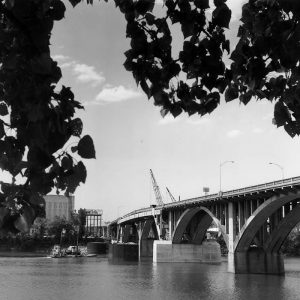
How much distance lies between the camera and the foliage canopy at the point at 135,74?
147 inches

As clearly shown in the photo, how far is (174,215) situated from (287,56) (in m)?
107

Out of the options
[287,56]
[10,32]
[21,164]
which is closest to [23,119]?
[21,164]

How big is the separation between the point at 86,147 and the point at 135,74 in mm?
2127

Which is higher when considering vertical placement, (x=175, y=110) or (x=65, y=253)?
(x=175, y=110)

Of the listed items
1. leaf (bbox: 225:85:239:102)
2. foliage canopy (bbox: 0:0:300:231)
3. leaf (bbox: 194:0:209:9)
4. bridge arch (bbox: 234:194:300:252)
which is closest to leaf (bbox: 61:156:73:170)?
foliage canopy (bbox: 0:0:300:231)

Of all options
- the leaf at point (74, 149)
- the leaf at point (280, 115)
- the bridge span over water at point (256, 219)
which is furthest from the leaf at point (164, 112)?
the bridge span over water at point (256, 219)

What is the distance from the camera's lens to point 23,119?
4074 millimetres

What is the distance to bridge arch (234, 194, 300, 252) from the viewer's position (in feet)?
222

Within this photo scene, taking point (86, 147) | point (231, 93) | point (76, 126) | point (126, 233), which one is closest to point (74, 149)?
point (86, 147)

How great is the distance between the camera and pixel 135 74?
575 centimetres

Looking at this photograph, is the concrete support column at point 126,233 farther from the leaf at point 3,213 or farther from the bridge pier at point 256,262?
the leaf at point 3,213

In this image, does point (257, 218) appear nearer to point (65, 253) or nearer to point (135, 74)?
point (135, 74)

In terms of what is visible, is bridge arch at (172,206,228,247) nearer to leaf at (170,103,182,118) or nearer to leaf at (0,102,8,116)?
leaf at (170,103,182,118)

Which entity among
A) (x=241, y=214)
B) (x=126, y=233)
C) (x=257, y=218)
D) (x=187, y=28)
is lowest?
(x=187, y=28)
